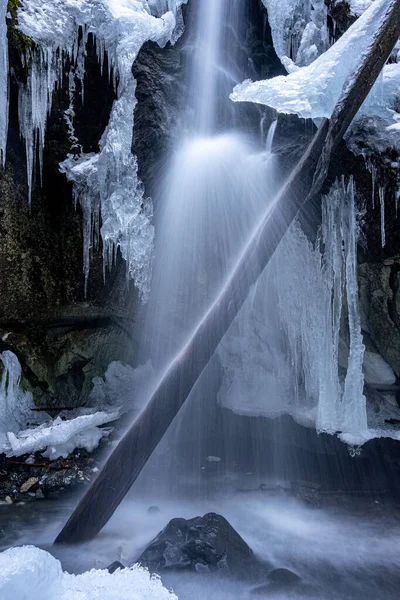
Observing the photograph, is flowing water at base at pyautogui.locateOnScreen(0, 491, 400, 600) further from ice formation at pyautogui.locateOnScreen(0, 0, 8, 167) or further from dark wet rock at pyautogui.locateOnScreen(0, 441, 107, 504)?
ice formation at pyautogui.locateOnScreen(0, 0, 8, 167)

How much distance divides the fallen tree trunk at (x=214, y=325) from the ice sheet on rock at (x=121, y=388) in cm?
366

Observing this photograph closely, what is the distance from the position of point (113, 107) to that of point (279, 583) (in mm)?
5834

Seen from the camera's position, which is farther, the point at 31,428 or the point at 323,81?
the point at 31,428

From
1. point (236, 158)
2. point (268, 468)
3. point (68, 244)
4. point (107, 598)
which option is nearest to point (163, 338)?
point (68, 244)

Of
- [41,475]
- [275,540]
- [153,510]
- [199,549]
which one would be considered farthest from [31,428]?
[275,540]

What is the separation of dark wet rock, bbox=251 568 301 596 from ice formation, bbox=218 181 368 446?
2.77 m

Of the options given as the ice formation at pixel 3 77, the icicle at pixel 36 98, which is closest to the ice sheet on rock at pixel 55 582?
the ice formation at pixel 3 77

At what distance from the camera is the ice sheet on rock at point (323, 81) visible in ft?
12.1

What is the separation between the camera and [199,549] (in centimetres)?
302

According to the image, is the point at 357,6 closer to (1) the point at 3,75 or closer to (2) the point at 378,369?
(1) the point at 3,75

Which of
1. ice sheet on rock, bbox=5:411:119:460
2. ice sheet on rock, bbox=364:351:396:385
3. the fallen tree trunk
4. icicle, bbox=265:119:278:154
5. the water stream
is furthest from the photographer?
ice sheet on rock, bbox=364:351:396:385

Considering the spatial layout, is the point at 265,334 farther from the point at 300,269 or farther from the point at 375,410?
the point at 375,410

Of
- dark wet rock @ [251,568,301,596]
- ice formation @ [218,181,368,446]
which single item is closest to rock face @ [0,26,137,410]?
ice formation @ [218,181,368,446]

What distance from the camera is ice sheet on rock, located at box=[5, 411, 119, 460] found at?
16.8 feet
